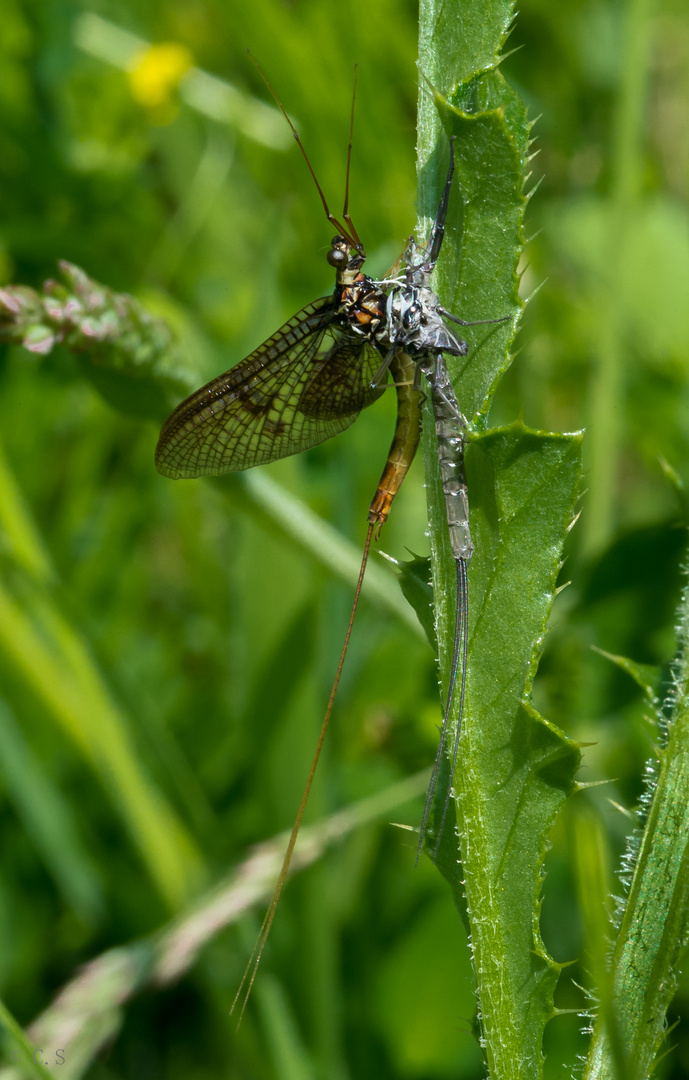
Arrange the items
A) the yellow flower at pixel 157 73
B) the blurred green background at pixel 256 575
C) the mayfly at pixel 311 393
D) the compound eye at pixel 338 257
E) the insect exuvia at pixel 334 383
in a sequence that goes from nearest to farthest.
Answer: the insect exuvia at pixel 334 383 → the mayfly at pixel 311 393 → the compound eye at pixel 338 257 → the blurred green background at pixel 256 575 → the yellow flower at pixel 157 73

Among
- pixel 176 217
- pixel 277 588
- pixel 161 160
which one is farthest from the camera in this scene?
pixel 161 160

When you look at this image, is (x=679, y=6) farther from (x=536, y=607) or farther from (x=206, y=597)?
(x=536, y=607)

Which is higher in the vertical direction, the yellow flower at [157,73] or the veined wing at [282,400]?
the yellow flower at [157,73]

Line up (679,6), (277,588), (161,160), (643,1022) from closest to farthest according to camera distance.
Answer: (643,1022) < (277,588) < (161,160) < (679,6)

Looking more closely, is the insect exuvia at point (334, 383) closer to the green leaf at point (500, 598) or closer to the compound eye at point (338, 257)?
the compound eye at point (338, 257)

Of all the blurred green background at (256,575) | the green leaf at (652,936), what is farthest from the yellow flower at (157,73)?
the green leaf at (652,936)

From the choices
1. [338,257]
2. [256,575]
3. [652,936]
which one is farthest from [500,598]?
[256,575]

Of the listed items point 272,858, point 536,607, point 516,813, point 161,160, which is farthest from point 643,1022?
point 161,160

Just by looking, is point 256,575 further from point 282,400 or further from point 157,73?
point 157,73
